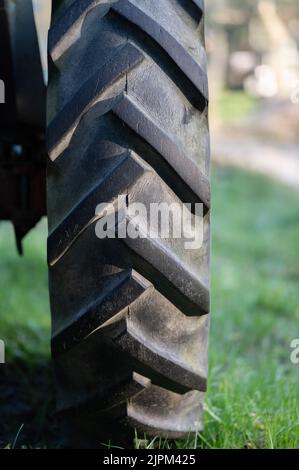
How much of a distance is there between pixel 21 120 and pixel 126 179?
58cm

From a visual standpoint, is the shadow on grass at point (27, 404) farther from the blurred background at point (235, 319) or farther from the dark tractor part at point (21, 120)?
the dark tractor part at point (21, 120)

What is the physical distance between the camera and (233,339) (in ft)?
9.64

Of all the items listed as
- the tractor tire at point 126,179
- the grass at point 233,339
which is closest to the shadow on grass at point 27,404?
the grass at point 233,339

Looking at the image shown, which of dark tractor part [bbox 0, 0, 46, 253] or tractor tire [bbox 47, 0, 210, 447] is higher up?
dark tractor part [bbox 0, 0, 46, 253]

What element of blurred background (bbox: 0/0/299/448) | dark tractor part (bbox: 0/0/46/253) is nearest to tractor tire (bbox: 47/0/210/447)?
dark tractor part (bbox: 0/0/46/253)

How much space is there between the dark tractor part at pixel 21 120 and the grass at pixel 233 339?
0.51 m

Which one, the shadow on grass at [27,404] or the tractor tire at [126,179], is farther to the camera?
the shadow on grass at [27,404]

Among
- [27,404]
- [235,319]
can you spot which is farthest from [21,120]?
[235,319]

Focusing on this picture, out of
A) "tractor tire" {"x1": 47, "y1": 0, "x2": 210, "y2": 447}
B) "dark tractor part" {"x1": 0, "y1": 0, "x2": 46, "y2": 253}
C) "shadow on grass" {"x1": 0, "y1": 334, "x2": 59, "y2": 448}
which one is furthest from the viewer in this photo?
"shadow on grass" {"x1": 0, "y1": 334, "x2": 59, "y2": 448}

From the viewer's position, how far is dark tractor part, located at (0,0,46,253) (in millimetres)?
1589

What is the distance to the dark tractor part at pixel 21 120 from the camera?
1589mm

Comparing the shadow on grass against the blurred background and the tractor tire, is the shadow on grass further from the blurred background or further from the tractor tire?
the tractor tire

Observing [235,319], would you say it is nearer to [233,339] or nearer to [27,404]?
[233,339]

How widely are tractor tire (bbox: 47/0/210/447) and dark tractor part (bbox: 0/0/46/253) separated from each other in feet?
0.83
